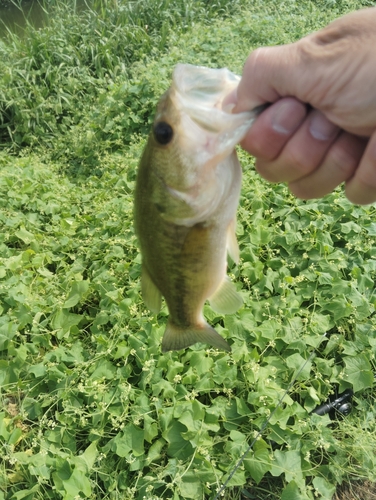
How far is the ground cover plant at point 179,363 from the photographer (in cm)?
264

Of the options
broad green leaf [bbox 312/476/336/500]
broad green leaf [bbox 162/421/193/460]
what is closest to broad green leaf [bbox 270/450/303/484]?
broad green leaf [bbox 312/476/336/500]

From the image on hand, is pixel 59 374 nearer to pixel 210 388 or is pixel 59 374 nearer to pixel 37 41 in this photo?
pixel 210 388

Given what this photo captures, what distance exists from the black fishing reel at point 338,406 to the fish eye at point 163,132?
2250 mm

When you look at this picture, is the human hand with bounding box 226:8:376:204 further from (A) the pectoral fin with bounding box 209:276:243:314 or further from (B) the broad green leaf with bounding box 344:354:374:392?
(B) the broad green leaf with bounding box 344:354:374:392

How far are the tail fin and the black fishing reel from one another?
1.40 meters

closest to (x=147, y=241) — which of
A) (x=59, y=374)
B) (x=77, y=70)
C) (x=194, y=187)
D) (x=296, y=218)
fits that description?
(x=194, y=187)

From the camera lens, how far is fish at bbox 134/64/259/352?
1367 millimetres

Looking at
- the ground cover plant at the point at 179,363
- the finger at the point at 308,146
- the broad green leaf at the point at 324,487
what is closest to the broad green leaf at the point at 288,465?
the ground cover plant at the point at 179,363

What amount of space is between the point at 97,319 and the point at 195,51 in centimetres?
548

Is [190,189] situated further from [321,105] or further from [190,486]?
[190,486]

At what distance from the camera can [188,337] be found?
188 cm

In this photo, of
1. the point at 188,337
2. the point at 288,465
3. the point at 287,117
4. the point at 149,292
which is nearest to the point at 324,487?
the point at 288,465

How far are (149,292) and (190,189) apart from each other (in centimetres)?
58

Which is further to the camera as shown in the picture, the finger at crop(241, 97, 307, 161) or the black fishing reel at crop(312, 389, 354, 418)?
the black fishing reel at crop(312, 389, 354, 418)
